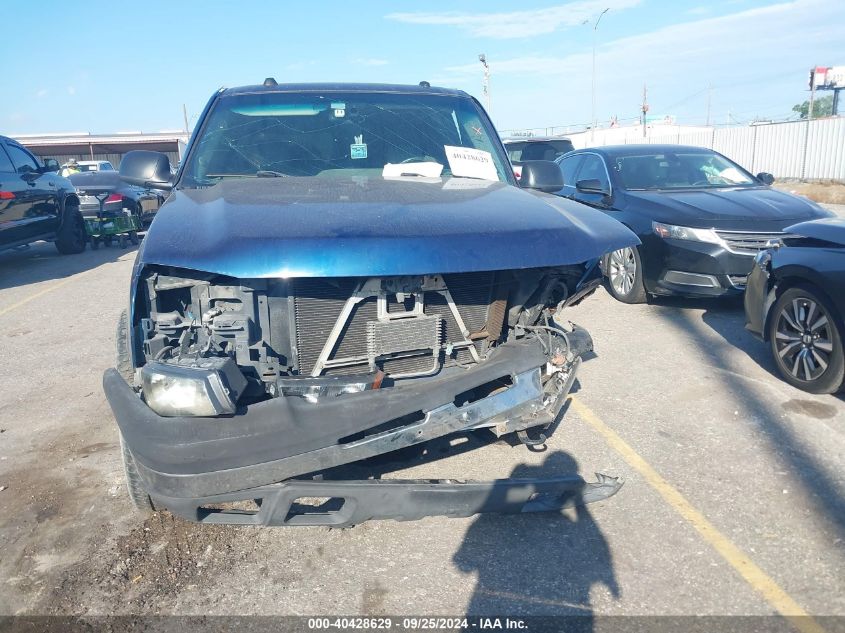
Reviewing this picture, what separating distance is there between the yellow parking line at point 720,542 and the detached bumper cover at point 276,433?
4.01ft

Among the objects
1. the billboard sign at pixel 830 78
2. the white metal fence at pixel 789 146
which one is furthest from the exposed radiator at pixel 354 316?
the billboard sign at pixel 830 78

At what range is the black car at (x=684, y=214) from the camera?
6418 millimetres

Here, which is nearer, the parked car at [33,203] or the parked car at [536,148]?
the parked car at [33,203]

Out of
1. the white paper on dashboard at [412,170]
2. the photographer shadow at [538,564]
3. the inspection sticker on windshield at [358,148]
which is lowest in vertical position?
the photographer shadow at [538,564]

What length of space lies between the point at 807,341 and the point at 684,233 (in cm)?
215

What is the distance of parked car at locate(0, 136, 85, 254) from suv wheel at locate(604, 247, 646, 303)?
8.20m

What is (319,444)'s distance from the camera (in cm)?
252

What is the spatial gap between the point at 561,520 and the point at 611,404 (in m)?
1.57

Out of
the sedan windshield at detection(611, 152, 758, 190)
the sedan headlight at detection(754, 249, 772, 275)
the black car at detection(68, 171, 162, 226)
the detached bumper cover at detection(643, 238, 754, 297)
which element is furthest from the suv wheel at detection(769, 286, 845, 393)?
the black car at detection(68, 171, 162, 226)

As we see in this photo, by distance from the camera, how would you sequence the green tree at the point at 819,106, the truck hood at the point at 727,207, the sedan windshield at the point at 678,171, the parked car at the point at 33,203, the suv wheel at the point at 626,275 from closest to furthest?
the truck hood at the point at 727,207
the suv wheel at the point at 626,275
the sedan windshield at the point at 678,171
the parked car at the point at 33,203
the green tree at the point at 819,106

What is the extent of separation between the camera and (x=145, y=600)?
271 centimetres

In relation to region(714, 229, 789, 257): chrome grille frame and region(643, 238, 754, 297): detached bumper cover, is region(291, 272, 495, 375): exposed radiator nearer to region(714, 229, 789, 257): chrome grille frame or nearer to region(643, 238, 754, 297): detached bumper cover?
region(643, 238, 754, 297): detached bumper cover

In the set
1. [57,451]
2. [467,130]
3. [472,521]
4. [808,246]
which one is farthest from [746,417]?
[57,451]

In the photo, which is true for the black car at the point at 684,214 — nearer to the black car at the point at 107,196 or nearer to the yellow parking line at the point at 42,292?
the yellow parking line at the point at 42,292
